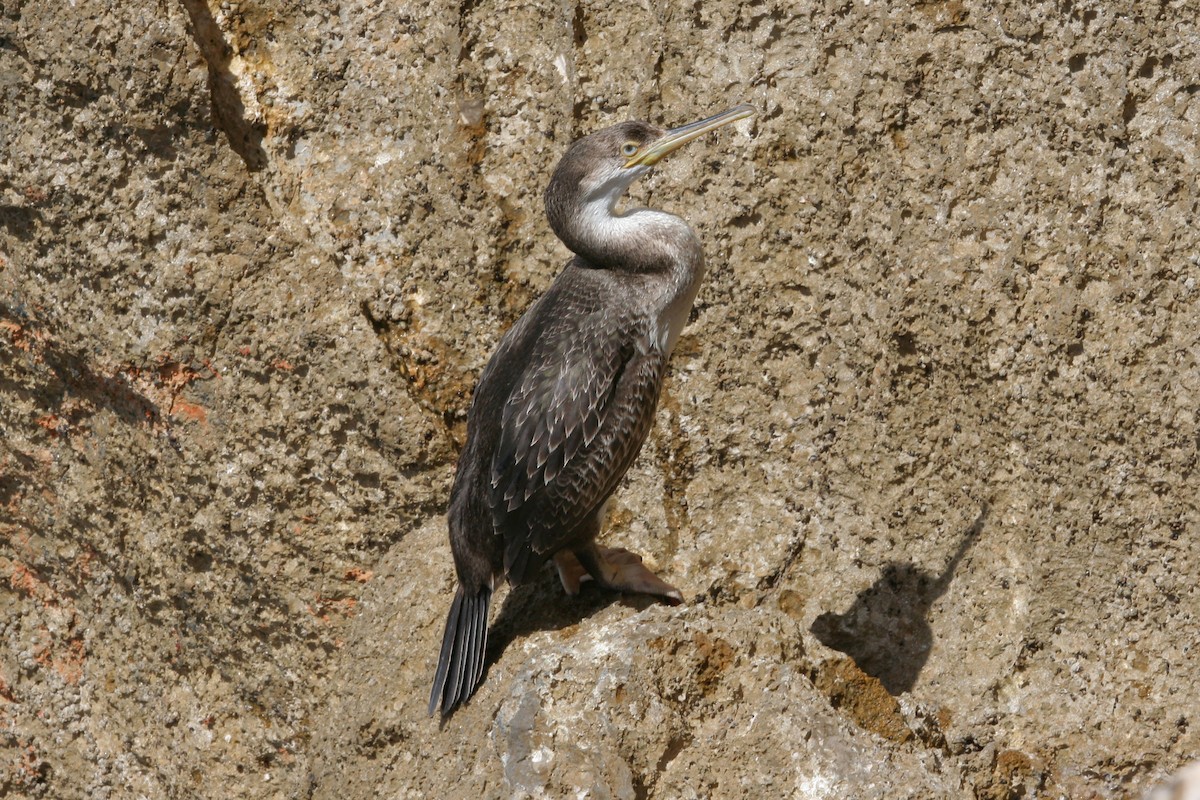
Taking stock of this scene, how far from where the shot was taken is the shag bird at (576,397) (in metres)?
4.41

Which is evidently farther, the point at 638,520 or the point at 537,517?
the point at 638,520

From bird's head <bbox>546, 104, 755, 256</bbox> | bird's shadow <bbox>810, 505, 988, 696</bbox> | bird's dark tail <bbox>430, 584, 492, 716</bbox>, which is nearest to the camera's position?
bird's dark tail <bbox>430, 584, 492, 716</bbox>

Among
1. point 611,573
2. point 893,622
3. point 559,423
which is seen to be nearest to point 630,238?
point 559,423

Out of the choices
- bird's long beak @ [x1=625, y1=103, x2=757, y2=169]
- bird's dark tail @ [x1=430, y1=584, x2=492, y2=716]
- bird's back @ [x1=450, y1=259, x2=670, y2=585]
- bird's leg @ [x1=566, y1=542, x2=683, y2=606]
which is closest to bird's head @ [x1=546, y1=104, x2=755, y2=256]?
bird's long beak @ [x1=625, y1=103, x2=757, y2=169]

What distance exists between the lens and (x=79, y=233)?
4.72m

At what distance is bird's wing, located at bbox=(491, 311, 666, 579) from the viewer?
14.5ft

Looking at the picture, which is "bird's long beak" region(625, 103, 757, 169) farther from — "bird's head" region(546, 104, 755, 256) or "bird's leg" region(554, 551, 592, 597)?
"bird's leg" region(554, 551, 592, 597)

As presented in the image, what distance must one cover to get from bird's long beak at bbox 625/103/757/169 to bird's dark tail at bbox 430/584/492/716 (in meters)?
1.61

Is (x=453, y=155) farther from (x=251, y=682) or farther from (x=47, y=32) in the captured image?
(x=251, y=682)

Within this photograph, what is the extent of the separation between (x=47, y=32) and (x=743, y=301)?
2.66 meters

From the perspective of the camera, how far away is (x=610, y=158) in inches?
179

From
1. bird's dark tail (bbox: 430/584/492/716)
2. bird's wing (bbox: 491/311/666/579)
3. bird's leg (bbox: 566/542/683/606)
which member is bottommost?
bird's leg (bbox: 566/542/683/606)

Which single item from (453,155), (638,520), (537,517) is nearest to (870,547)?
(638,520)

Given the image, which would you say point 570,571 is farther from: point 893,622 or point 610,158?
point 610,158
